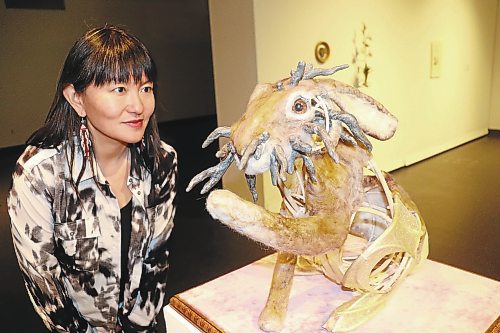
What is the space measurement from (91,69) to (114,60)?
0.20ft

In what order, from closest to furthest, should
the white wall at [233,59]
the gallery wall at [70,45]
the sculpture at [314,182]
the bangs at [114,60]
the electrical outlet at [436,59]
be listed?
the sculpture at [314,182] → the bangs at [114,60] → the white wall at [233,59] → the electrical outlet at [436,59] → the gallery wall at [70,45]

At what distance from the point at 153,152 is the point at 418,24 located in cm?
398

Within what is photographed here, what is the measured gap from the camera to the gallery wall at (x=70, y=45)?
619 cm

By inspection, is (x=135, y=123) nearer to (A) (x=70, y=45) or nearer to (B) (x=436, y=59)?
(B) (x=436, y=59)

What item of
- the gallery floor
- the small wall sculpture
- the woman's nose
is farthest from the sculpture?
the small wall sculpture

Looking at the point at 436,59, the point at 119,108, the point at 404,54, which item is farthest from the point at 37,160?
the point at 436,59

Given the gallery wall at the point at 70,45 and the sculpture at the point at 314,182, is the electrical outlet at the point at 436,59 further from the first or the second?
the sculpture at the point at 314,182

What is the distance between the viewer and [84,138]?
1214 mm

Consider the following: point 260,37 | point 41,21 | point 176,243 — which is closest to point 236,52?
point 260,37

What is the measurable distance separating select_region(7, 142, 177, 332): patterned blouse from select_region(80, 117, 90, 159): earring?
3 cm

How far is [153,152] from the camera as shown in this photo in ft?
4.42

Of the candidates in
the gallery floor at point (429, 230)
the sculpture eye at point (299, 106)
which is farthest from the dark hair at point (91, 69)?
the gallery floor at point (429, 230)

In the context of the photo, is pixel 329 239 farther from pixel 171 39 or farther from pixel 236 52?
pixel 171 39

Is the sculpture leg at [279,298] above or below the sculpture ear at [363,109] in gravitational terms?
below
